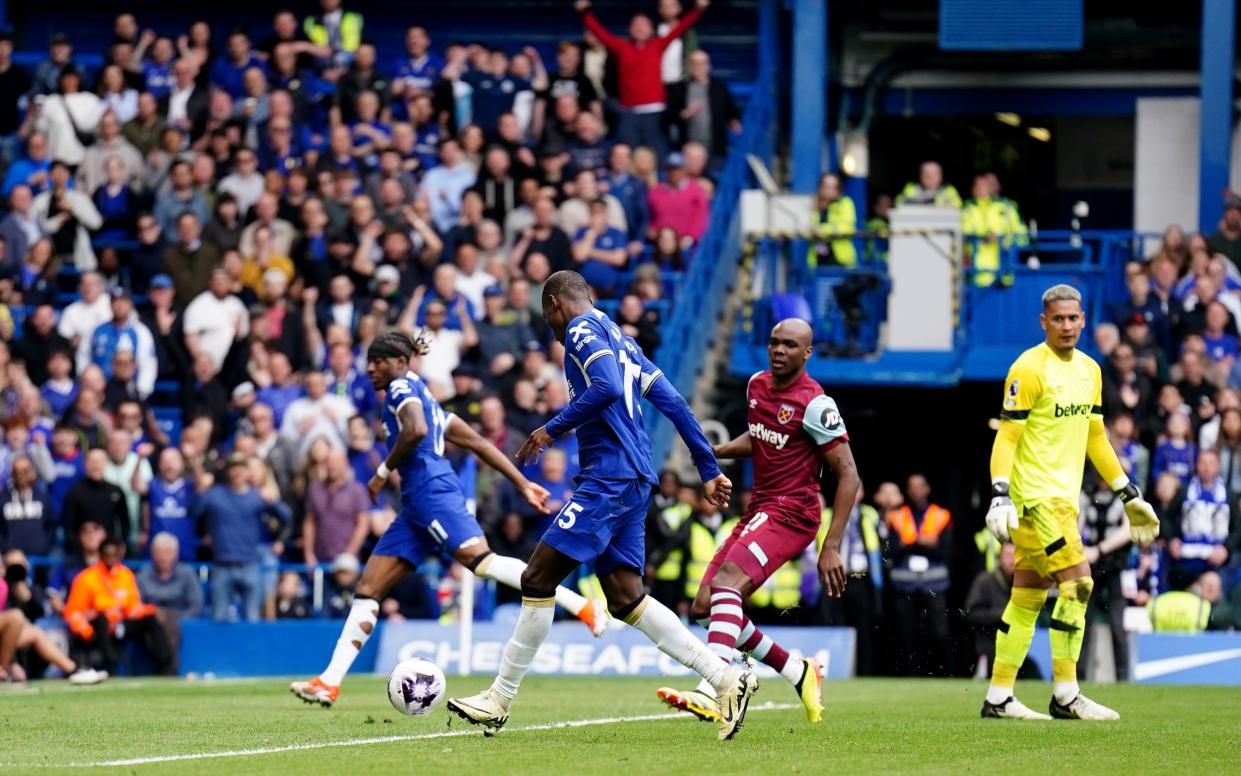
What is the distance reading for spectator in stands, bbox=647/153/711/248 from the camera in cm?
2248

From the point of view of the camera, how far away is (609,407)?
10234 millimetres

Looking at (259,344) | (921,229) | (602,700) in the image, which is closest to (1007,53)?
(921,229)

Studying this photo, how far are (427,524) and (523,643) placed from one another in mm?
3285

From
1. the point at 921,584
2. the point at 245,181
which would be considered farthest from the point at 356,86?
the point at 921,584

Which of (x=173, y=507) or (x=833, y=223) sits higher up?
(x=833, y=223)

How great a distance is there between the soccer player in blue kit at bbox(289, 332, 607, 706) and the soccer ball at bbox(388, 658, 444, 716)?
1.58 m

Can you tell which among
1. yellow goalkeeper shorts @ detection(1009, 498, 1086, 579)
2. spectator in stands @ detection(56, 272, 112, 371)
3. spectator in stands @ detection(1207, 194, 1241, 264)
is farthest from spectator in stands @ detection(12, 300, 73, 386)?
yellow goalkeeper shorts @ detection(1009, 498, 1086, 579)

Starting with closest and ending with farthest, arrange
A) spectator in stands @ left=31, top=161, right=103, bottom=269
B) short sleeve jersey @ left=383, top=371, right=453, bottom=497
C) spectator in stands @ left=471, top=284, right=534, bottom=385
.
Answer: short sleeve jersey @ left=383, top=371, right=453, bottom=497, spectator in stands @ left=471, top=284, right=534, bottom=385, spectator in stands @ left=31, top=161, right=103, bottom=269

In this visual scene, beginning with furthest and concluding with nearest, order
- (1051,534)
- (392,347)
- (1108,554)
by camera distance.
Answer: (1108,554) < (392,347) < (1051,534)

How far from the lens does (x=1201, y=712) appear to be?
13000 millimetres

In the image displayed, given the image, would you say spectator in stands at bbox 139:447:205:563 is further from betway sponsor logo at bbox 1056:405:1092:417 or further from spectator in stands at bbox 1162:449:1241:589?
betway sponsor logo at bbox 1056:405:1092:417

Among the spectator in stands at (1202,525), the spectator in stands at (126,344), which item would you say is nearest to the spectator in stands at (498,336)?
the spectator in stands at (126,344)

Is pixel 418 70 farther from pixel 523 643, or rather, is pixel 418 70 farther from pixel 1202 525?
pixel 523 643

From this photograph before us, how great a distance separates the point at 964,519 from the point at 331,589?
8171mm
